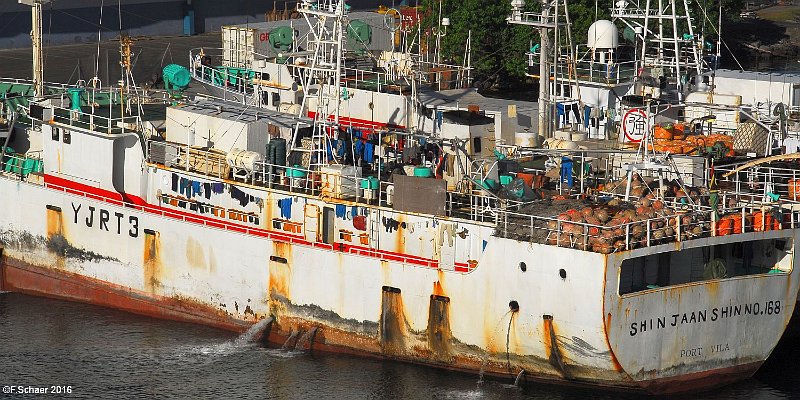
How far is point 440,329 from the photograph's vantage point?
135 feet

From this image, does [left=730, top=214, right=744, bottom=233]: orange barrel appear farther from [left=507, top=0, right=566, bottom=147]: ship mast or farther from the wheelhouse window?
[left=507, top=0, right=566, bottom=147]: ship mast

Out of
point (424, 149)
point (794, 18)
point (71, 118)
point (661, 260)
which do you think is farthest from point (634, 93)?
point (794, 18)

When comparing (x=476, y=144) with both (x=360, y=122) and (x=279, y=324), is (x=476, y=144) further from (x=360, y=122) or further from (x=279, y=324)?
(x=279, y=324)

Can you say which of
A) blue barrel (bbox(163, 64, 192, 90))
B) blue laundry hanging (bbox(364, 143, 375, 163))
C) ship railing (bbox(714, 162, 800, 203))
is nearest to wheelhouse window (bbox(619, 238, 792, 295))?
ship railing (bbox(714, 162, 800, 203))

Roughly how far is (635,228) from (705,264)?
331cm

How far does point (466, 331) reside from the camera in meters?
40.6

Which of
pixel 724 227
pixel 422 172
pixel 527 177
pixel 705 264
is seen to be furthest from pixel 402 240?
pixel 724 227

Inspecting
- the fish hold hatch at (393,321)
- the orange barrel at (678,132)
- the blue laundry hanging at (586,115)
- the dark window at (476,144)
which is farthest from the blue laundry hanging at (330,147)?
the orange barrel at (678,132)

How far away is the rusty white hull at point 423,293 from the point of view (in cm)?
3853

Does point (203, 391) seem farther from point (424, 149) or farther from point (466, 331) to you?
point (424, 149)

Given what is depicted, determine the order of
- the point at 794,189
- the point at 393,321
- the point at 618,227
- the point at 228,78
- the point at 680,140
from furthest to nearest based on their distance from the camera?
the point at 228,78, the point at 680,140, the point at 794,189, the point at 393,321, the point at 618,227

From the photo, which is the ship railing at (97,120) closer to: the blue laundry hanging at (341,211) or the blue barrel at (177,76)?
the blue barrel at (177,76)

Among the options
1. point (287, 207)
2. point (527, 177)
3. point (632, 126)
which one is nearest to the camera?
point (527, 177)

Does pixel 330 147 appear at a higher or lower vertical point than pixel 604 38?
lower
